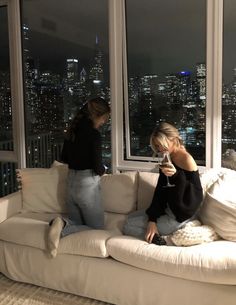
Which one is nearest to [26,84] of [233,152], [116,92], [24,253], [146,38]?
[116,92]

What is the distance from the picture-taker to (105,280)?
8.84 ft

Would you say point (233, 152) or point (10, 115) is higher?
point (10, 115)

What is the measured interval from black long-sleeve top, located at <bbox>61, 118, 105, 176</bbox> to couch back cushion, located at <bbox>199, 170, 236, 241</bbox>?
889mm

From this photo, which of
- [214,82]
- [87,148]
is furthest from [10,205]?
[214,82]

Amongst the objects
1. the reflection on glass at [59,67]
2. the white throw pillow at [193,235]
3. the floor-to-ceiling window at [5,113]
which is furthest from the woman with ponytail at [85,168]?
the floor-to-ceiling window at [5,113]

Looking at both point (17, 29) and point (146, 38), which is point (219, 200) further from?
point (17, 29)

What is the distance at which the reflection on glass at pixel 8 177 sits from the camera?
482 centimetres

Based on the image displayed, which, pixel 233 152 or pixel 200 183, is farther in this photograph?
pixel 233 152

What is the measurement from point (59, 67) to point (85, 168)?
5.77 ft

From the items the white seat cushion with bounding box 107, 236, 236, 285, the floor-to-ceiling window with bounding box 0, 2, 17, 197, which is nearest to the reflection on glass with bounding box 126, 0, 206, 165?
the white seat cushion with bounding box 107, 236, 236, 285

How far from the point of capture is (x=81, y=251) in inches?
109

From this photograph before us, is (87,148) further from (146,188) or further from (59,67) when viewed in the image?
(59,67)

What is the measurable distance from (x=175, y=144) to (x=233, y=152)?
0.94 m

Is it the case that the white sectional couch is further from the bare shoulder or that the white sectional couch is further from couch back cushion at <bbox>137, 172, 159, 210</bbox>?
the bare shoulder
